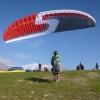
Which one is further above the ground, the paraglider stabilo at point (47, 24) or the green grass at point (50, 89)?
the paraglider stabilo at point (47, 24)

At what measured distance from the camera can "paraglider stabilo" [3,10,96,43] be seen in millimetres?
26484

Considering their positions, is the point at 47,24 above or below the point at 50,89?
above

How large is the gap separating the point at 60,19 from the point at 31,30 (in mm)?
3834

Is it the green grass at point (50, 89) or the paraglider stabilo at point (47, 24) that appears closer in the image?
the green grass at point (50, 89)

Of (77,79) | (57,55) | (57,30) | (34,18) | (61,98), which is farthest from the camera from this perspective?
(57,30)

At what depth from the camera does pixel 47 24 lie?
2838cm

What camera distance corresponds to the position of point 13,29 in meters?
27.3

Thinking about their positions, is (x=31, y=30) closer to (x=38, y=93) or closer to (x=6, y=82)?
(x=6, y=82)

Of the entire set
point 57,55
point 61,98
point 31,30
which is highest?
point 31,30

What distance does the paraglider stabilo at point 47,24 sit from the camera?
2648cm

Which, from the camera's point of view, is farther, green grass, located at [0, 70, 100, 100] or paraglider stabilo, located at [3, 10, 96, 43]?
paraglider stabilo, located at [3, 10, 96, 43]

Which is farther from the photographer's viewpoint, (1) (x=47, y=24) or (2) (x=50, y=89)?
(1) (x=47, y=24)

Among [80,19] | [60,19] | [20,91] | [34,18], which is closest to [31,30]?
[34,18]

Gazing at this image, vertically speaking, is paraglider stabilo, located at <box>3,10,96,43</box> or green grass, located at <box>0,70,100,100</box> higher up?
paraglider stabilo, located at <box>3,10,96,43</box>
